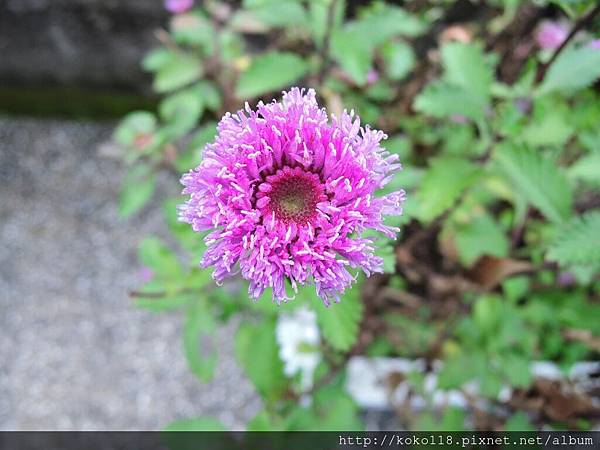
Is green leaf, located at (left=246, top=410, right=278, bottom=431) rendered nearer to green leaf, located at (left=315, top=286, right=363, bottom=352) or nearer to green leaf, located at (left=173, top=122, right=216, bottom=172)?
green leaf, located at (left=315, top=286, right=363, bottom=352)

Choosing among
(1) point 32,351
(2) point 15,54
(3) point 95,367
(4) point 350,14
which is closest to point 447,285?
(4) point 350,14

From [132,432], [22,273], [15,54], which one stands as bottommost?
[132,432]

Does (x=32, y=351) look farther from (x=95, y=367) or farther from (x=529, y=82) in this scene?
(x=529, y=82)

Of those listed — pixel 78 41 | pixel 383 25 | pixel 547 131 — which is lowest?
pixel 547 131

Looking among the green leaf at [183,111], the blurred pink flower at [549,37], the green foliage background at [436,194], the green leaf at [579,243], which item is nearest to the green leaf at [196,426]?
the green foliage background at [436,194]

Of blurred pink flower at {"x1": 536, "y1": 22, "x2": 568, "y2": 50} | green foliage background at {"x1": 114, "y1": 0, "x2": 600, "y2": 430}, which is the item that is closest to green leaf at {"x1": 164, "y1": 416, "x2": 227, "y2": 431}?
green foliage background at {"x1": 114, "y1": 0, "x2": 600, "y2": 430}

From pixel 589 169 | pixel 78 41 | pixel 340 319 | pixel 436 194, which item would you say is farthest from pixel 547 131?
pixel 78 41

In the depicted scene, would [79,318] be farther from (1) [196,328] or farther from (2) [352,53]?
(2) [352,53]
